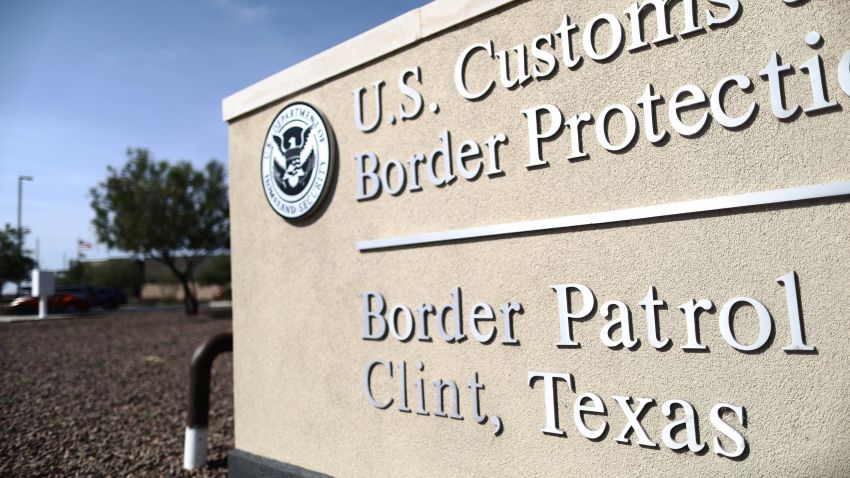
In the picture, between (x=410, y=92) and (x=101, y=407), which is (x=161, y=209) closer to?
(x=101, y=407)

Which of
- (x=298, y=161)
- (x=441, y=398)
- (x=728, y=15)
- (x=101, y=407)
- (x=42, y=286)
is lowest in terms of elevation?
(x=101, y=407)

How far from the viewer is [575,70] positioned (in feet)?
10.2

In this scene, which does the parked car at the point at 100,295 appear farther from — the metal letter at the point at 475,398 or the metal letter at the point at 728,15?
the metal letter at the point at 728,15

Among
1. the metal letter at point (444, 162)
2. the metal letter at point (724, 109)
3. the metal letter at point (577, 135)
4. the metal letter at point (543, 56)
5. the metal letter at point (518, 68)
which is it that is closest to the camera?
the metal letter at point (724, 109)

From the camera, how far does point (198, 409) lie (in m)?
5.43

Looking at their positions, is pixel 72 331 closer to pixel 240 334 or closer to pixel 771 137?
pixel 240 334

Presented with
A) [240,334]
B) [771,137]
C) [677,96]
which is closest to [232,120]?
[240,334]

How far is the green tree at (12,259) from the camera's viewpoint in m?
32.2

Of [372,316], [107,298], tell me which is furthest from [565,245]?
[107,298]

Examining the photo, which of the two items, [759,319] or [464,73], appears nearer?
[759,319]

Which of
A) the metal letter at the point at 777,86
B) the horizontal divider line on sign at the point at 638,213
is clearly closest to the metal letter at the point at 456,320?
the horizontal divider line on sign at the point at 638,213

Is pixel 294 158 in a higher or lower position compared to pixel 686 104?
higher

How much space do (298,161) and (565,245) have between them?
2318 mm

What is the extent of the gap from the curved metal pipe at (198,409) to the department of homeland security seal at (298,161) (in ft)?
5.88
